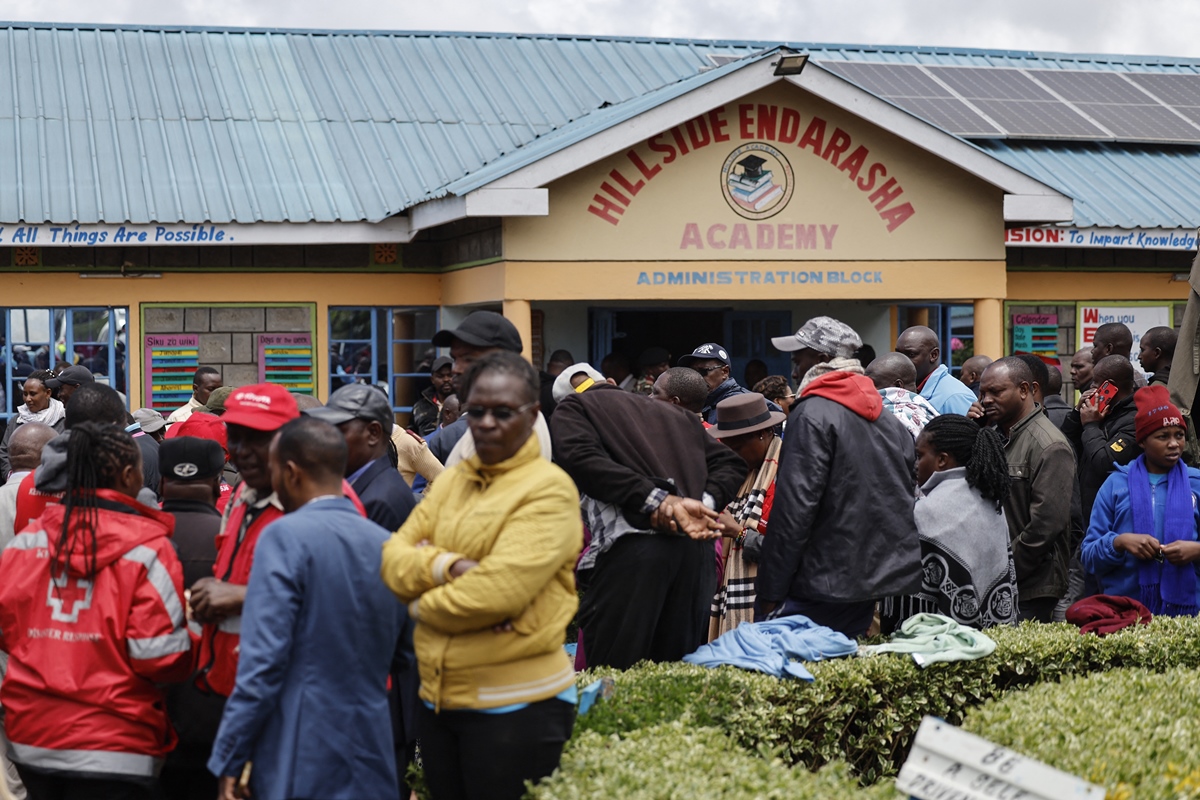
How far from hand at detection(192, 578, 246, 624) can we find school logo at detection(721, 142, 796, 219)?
8.44 meters

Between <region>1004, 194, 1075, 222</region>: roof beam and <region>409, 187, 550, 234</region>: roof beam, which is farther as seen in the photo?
<region>1004, 194, 1075, 222</region>: roof beam

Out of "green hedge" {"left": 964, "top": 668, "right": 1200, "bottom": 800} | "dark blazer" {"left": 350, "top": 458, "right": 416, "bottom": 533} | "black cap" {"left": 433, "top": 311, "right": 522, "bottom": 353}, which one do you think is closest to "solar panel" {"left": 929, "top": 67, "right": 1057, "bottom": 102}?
"green hedge" {"left": 964, "top": 668, "right": 1200, "bottom": 800}

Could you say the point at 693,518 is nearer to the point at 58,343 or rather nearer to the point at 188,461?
the point at 188,461

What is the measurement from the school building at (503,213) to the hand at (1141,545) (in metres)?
5.71

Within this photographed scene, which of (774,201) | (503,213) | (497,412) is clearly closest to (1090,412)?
(774,201)

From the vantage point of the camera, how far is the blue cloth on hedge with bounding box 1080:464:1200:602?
662 cm

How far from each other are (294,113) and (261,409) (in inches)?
400

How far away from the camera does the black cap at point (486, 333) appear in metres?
5.17

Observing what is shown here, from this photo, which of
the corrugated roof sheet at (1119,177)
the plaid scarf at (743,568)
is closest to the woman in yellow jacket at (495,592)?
the plaid scarf at (743,568)

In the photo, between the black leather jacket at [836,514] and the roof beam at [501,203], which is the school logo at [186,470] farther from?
the roof beam at [501,203]

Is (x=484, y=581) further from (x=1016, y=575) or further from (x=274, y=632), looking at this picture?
(x=1016, y=575)

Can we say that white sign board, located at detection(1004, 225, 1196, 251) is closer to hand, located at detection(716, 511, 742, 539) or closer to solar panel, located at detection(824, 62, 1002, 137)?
solar panel, located at detection(824, 62, 1002, 137)

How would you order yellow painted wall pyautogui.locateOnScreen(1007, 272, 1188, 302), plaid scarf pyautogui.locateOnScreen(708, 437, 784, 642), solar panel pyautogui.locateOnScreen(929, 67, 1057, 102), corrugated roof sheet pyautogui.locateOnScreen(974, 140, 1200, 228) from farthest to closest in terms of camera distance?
solar panel pyautogui.locateOnScreen(929, 67, 1057, 102) < yellow painted wall pyautogui.locateOnScreen(1007, 272, 1188, 302) < corrugated roof sheet pyautogui.locateOnScreen(974, 140, 1200, 228) < plaid scarf pyautogui.locateOnScreen(708, 437, 784, 642)

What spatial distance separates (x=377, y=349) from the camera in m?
13.0
